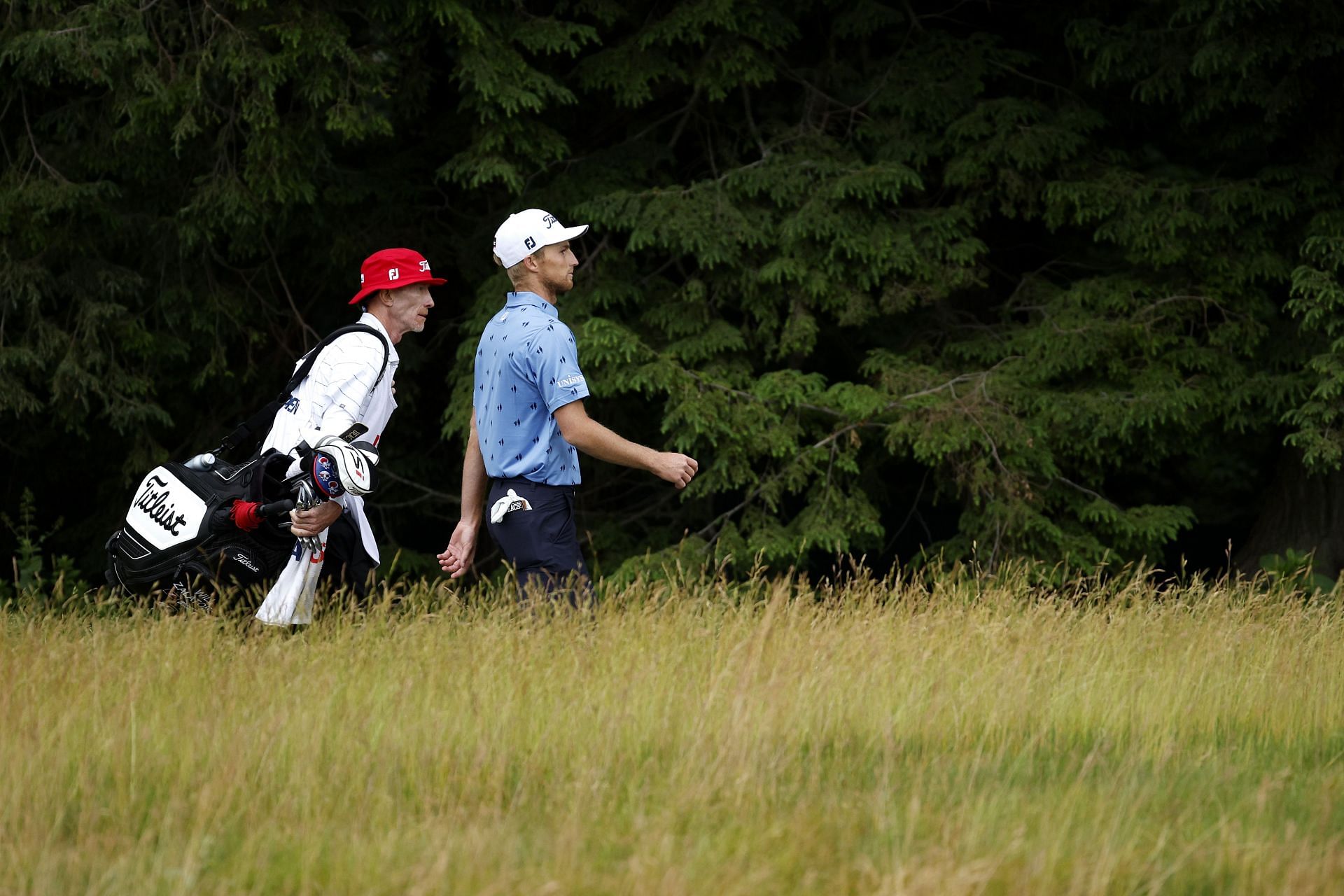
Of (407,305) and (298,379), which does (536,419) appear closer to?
(407,305)

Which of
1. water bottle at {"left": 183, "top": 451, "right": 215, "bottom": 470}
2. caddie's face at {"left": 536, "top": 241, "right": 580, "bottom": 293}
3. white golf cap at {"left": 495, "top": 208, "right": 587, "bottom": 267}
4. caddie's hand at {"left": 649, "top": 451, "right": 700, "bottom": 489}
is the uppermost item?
white golf cap at {"left": 495, "top": 208, "right": 587, "bottom": 267}

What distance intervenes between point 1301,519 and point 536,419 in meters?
7.11

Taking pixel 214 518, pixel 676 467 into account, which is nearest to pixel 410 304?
pixel 214 518

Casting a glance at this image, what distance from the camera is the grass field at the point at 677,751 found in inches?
137

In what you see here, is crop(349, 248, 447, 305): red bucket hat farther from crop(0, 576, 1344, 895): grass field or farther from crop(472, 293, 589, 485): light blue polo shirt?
crop(0, 576, 1344, 895): grass field

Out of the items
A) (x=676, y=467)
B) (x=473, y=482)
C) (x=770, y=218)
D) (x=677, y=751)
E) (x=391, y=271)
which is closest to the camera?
(x=677, y=751)

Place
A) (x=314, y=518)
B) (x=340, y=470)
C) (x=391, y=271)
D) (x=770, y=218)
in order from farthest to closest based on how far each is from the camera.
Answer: (x=770, y=218) < (x=391, y=271) < (x=314, y=518) < (x=340, y=470)

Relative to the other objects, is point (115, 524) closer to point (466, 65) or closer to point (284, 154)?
point (284, 154)

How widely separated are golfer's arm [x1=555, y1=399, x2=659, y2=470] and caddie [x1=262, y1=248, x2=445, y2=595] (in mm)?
690

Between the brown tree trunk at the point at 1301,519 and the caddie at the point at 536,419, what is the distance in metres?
6.62

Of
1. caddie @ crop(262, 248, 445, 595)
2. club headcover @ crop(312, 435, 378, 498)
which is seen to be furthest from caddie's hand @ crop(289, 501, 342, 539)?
club headcover @ crop(312, 435, 378, 498)

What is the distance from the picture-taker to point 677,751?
440 cm

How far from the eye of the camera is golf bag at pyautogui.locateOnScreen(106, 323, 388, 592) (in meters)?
5.08

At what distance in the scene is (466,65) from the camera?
9.12 m
